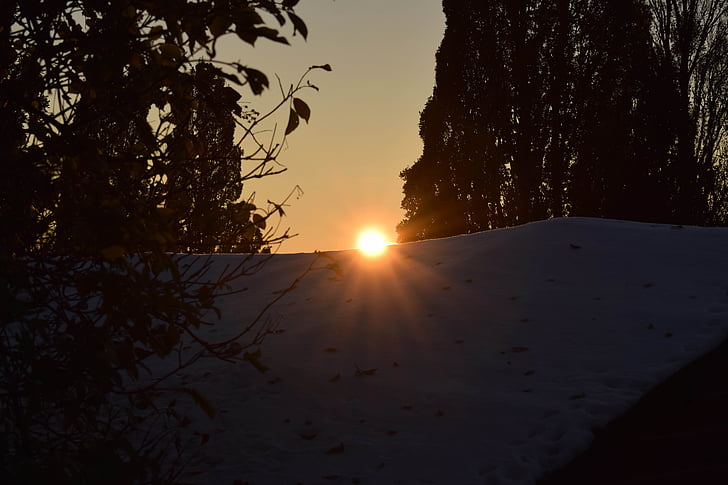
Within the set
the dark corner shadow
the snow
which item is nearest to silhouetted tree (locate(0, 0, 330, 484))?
the snow

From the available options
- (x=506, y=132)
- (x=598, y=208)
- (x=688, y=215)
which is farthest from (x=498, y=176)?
(x=688, y=215)

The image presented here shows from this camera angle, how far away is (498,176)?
18.3 meters

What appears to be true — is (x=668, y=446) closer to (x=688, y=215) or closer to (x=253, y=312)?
(x=253, y=312)

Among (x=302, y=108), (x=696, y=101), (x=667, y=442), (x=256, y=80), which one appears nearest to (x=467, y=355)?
(x=667, y=442)

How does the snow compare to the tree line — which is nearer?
the snow

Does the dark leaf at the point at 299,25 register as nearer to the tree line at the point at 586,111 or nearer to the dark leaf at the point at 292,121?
the dark leaf at the point at 292,121

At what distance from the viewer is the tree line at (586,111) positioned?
53.9ft

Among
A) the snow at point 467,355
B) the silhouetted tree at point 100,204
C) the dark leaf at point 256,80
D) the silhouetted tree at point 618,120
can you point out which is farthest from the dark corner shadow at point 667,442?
the silhouetted tree at point 618,120

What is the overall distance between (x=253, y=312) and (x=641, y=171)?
13001 millimetres

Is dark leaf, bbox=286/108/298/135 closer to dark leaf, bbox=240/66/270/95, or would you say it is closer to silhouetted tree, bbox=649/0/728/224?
dark leaf, bbox=240/66/270/95

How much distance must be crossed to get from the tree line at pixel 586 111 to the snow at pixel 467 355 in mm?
9841

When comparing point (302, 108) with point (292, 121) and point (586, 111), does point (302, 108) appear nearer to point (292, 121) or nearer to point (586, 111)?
point (292, 121)

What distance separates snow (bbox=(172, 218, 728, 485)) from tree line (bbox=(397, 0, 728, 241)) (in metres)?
9.84

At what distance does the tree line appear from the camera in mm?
16438
